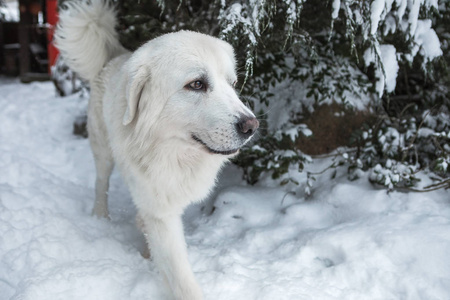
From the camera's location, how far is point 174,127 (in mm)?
2115

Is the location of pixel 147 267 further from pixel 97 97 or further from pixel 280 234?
pixel 97 97

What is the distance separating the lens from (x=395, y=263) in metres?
2.40

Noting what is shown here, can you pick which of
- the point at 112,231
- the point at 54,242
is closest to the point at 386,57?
the point at 112,231

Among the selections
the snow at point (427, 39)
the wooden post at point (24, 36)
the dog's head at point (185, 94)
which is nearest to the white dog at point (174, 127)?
the dog's head at point (185, 94)

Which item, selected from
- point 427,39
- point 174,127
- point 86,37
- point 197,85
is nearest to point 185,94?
point 197,85

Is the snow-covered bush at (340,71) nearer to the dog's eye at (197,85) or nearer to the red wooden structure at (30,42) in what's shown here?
the dog's eye at (197,85)

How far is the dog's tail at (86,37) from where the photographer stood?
3.11m

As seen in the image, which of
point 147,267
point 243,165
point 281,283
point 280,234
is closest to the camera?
point 281,283

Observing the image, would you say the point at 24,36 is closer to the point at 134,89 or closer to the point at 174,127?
the point at 134,89

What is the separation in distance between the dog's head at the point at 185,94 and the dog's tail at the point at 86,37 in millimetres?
1080

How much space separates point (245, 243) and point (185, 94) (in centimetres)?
125

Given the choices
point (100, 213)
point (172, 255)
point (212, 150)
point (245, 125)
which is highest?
point (245, 125)

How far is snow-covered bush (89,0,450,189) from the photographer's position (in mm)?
2902

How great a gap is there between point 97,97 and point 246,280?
70.9 inches
